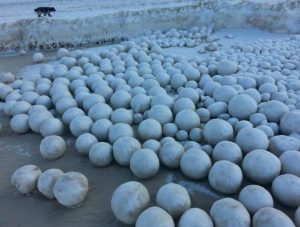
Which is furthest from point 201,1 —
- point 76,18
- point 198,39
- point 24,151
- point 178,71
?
point 24,151

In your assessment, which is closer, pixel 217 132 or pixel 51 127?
pixel 217 132

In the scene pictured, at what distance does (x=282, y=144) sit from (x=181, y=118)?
2.40 ft

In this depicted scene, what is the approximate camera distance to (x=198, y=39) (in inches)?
180

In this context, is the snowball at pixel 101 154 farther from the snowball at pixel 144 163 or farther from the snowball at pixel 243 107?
the snowball at pixel 243 107

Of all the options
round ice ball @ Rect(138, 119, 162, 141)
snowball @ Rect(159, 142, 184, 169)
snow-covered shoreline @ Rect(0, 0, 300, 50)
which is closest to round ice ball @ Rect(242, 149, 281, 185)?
snowball @ Rect(159, 142, 184, 169)

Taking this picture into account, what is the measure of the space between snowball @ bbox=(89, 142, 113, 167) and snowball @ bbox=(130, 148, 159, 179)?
0.75 ft

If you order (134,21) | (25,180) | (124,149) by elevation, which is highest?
(134,21)

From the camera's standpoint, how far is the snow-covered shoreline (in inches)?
184

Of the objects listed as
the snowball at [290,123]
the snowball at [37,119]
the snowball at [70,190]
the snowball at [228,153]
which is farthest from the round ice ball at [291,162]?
the snowball at [37,119]

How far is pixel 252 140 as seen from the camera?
216 cm

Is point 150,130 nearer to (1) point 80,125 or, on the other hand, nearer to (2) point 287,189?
(1) point 80,125

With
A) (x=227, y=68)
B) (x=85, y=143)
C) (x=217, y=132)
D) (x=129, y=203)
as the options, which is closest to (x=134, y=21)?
(x=227, y=68)

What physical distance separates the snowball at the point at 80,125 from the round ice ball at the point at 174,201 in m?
0.99

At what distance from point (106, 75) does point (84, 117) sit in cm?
98
